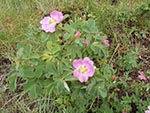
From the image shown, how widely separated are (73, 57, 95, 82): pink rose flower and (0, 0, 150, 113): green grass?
0.70m

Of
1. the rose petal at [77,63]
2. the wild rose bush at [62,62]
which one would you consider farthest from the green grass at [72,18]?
the rose petal at [77,63]

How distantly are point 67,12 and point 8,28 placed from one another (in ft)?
1.41

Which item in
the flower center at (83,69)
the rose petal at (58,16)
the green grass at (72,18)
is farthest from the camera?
the green grass at (72,18)

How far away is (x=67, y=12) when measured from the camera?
8.75ft

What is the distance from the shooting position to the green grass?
7.77ft

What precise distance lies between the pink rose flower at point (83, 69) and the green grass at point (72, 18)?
0.70 m

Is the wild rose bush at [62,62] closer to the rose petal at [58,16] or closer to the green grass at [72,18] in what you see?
the rose petal at [58,16]

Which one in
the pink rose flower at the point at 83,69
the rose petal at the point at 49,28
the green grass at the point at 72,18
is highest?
the rose petal at the point at 49,28

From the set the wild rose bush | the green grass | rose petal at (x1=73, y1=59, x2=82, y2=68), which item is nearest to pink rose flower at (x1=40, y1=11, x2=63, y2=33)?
the wild rose bush

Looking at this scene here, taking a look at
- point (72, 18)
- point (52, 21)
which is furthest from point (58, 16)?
point (72, 18)

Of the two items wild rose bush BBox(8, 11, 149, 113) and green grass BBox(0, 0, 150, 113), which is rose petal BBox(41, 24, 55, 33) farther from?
green grass BBox(0, 0, 150, 113)

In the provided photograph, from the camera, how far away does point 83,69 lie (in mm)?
1522

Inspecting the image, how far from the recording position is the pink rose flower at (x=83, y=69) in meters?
1.52

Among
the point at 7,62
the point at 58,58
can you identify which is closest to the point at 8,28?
the point at 7,62
